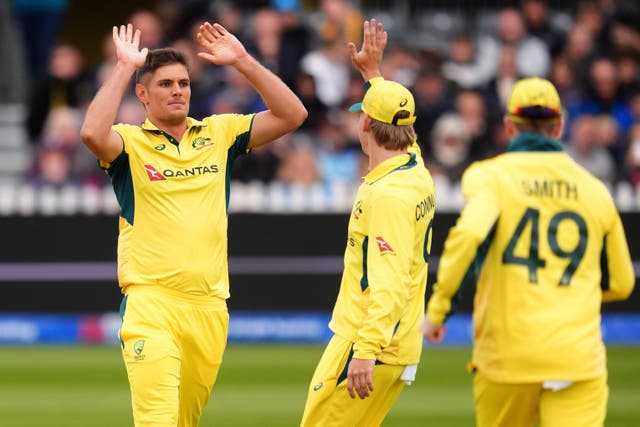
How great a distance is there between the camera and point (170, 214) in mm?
6770

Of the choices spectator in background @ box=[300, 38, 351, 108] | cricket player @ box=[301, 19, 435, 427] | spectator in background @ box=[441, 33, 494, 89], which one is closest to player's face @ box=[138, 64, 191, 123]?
cricket player @ box=[301, 19, 435, 427]

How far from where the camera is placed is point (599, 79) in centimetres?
1503

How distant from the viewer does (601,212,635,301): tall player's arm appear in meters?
5.59

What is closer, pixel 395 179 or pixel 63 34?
pixel 395 179

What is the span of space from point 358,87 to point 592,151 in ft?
8.15

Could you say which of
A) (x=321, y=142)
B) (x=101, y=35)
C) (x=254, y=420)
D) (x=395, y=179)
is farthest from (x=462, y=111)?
(x=395, y=179)

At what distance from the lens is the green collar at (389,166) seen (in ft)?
19.9

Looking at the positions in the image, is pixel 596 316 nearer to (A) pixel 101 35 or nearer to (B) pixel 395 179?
(B) pixel 395 179

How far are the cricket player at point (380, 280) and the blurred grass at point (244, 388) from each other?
11.7 ft

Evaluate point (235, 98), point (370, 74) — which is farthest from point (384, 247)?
point (235, 98)

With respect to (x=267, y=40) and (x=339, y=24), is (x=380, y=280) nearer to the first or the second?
(x=267, y=40)

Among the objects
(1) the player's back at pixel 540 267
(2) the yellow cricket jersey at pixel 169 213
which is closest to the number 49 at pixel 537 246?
(1) the player's back at pixel 540 267

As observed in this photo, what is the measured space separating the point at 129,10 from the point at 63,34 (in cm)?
97

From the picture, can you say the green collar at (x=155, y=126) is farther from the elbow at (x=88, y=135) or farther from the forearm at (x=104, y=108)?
the elbow at (x=88, y=135)
